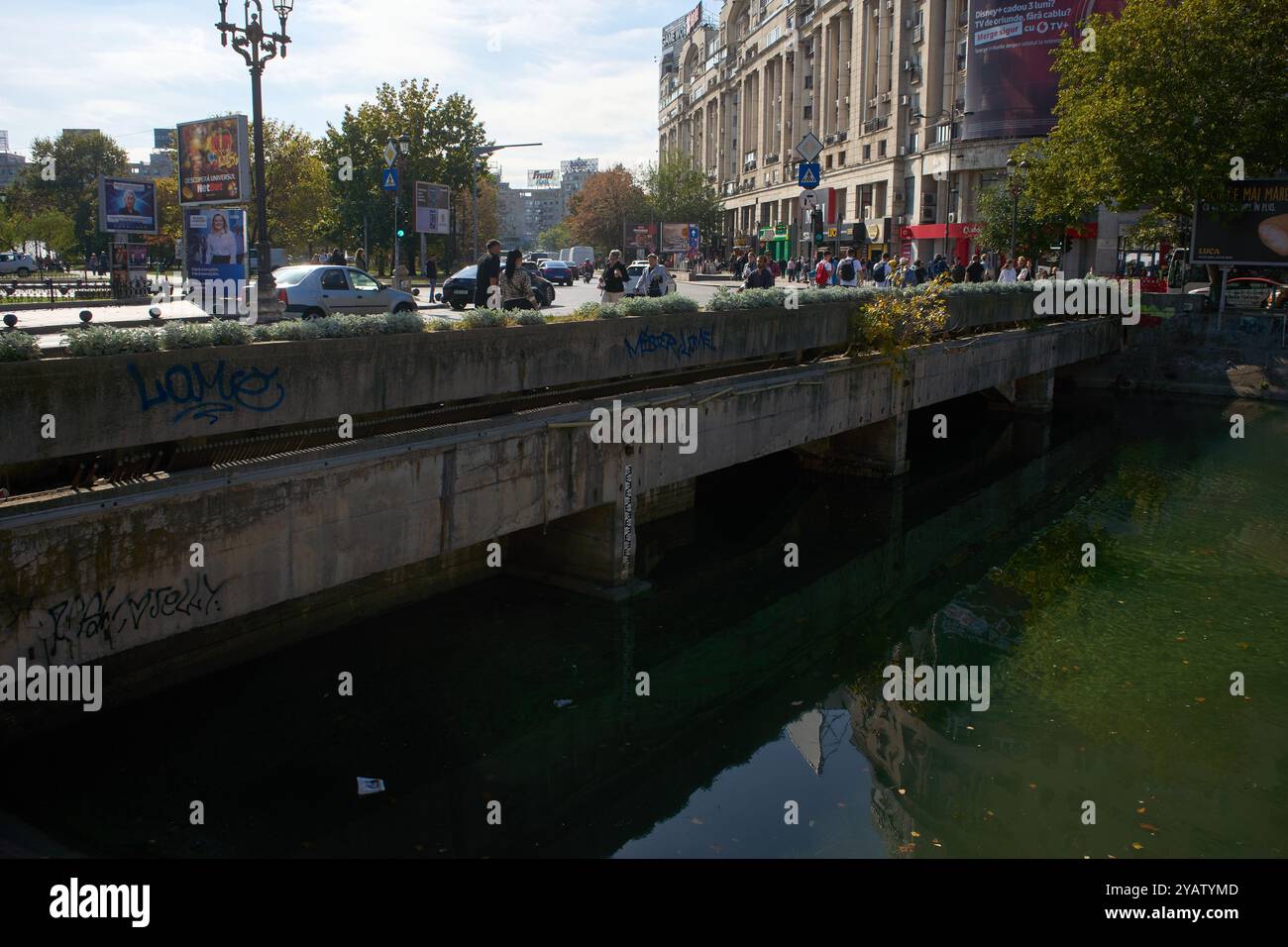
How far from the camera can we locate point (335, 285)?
24.5 metres

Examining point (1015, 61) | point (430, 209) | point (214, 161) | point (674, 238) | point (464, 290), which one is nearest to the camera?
point (464, 290)

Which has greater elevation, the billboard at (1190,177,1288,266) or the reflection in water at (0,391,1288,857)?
the billboard at (1190,177,1288,266)

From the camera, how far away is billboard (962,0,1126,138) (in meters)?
50.6

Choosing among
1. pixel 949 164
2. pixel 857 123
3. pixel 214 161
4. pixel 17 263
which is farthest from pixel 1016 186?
pixel 17 263

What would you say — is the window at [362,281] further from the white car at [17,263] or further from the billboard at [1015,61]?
the billboard at [1015,61]

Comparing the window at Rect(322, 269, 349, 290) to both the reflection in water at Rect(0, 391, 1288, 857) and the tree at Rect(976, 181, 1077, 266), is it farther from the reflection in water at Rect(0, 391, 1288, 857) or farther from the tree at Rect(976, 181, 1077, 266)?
the tree at Rect(976, 181, 1077, 266)

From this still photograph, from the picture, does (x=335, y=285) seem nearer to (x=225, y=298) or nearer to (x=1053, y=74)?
(x=225, y=298)

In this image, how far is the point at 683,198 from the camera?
90562mm

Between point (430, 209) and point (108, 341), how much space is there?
31.3 meters

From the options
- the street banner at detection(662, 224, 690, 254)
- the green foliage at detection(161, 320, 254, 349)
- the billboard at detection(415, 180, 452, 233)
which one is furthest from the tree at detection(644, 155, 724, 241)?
the green foliage at detection(161, 320, 254, 349)

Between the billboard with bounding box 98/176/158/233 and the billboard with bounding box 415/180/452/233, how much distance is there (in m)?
9.09

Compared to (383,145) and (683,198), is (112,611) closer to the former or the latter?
(383,145)
